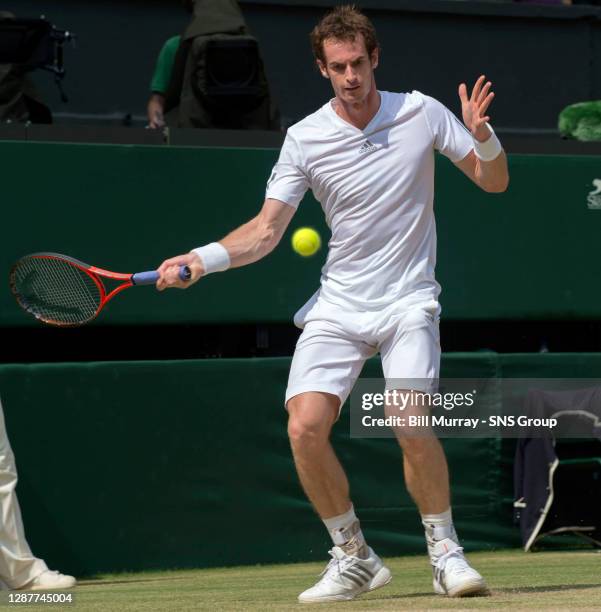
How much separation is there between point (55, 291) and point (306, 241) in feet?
6.26

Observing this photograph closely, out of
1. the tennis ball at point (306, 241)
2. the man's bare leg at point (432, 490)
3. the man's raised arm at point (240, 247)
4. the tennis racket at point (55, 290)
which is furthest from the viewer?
the tennis ball at point (306, 241)

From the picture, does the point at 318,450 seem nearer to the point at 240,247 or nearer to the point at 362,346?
the point at 362,346

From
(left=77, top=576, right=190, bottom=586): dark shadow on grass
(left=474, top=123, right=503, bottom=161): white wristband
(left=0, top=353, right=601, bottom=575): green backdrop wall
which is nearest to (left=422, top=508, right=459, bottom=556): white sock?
(left=474, top=123, right=503, bottom=161): white wristband

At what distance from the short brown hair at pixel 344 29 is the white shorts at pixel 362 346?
95 cm

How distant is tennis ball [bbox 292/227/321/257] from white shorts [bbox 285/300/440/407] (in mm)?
2065

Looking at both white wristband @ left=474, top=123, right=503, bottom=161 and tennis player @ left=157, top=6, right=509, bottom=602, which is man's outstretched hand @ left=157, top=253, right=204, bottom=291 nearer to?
tennis player @ left=157, top=6, right=509, bottom=602

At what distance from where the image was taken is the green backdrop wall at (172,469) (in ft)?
23.2

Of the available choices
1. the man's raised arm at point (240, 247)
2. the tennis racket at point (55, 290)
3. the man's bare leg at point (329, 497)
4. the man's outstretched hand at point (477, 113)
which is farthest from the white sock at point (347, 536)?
the man's outstretched hand at point (477, 113)

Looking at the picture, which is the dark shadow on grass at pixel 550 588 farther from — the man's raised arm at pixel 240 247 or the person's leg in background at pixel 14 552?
the person's leg in background at pixel 14 552

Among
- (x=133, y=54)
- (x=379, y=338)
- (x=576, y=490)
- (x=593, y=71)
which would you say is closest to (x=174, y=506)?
(x=576, y=490)

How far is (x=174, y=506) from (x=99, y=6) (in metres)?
3.77

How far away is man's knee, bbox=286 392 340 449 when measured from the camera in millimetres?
4777

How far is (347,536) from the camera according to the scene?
16.1 ft

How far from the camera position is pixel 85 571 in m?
7.07
